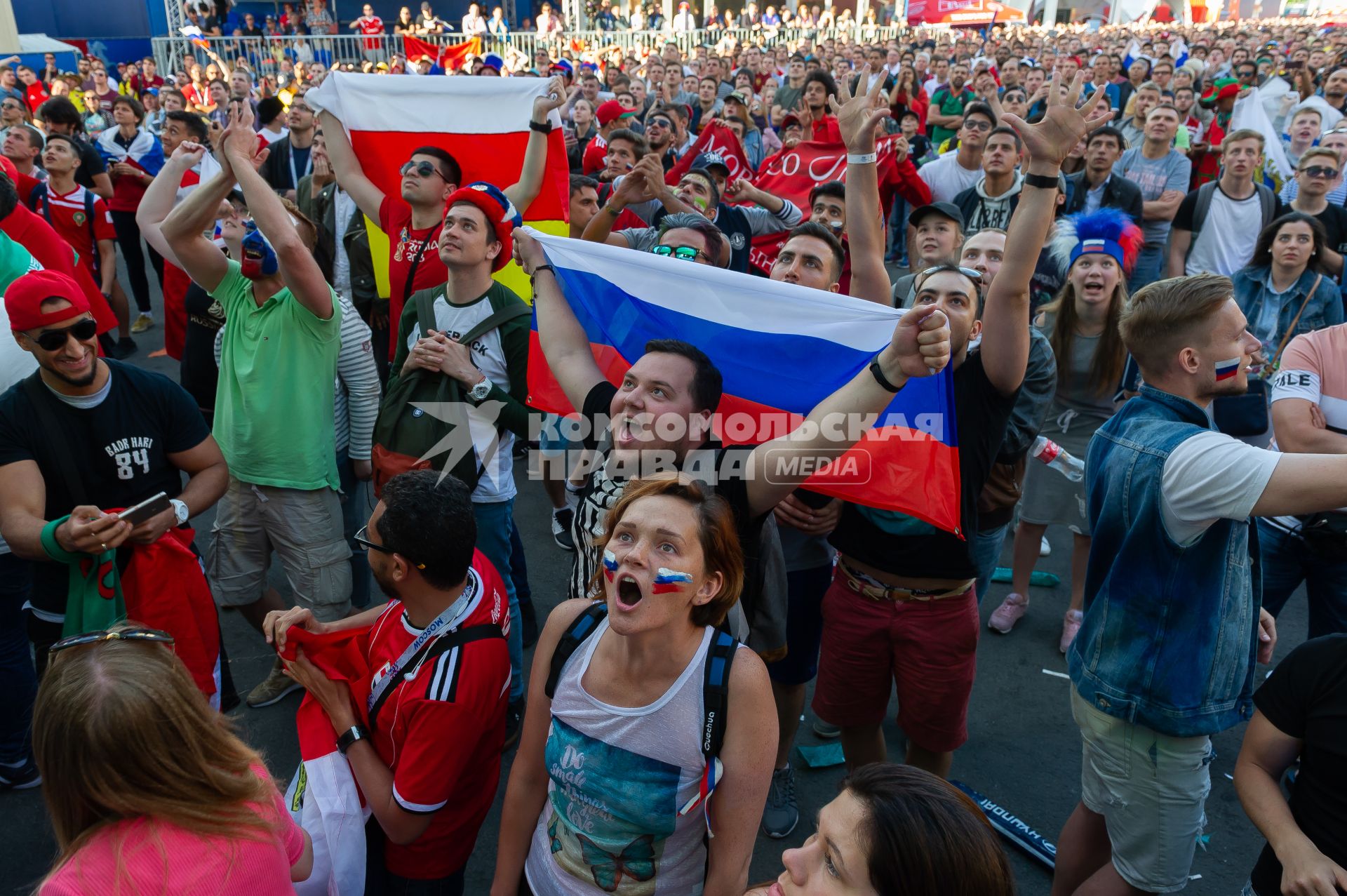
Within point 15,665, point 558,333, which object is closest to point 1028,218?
point 558,333

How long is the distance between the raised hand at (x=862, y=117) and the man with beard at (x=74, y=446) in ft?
8.23

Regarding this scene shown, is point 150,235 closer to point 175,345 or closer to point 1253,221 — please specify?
point 175,345

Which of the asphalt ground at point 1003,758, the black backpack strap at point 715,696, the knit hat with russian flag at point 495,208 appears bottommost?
the asphalt ground at point 1003,758

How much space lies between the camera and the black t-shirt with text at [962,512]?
2.81 m

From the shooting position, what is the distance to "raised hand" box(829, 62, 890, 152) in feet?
10.6

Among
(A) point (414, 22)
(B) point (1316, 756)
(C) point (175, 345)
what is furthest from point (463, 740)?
(A) point (414, 22)

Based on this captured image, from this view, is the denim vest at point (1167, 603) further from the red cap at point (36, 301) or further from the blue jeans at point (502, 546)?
the red cap at point (36, 301)

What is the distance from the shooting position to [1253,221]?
610 cm

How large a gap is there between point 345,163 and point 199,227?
1846 mm

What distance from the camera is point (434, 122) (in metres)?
5.34

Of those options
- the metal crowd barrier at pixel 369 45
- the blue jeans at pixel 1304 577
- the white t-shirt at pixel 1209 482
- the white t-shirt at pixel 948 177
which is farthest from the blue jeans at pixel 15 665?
the metal crowd barrier at pixel 369 45

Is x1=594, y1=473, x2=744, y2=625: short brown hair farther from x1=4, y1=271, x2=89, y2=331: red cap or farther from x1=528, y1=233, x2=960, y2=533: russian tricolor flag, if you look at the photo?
x1=4, y1=271, x2=89, y2=331: red cap

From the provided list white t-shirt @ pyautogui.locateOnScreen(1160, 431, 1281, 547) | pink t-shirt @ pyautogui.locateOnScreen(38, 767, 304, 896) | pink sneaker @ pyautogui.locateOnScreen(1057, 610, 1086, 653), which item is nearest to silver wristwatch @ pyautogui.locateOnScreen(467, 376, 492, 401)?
pink t-shirt @ pyautogui.locateOnScreen(38, 767, 304, 896)

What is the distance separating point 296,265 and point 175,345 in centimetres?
305
